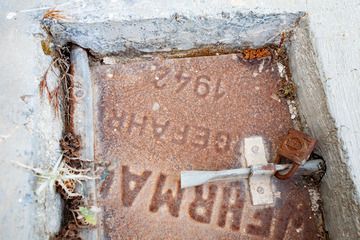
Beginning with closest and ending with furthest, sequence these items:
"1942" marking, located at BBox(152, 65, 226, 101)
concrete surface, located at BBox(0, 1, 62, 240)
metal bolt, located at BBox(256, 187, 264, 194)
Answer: concrete surface, located at BBox(0, 1, 62, 240) → metal bolt, located at BBox(256, 187, 264, 194) → "1942" marking, located at BBox(152, 65, 226, 101)

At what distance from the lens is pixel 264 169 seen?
60.7 inches

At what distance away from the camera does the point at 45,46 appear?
5.28 ft

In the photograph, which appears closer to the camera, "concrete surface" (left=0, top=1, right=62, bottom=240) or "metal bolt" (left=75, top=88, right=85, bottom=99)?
"concrete surface" (left=0, top=1, right=62, bottom=240)

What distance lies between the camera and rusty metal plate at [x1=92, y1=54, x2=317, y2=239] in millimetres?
1555

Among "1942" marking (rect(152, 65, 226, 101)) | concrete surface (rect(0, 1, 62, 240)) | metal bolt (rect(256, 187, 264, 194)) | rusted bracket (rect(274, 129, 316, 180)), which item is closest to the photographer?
concrete surface (rect(0, 1, 62, 240))

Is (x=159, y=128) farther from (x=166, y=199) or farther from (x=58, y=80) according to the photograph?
(x=58, y=80)

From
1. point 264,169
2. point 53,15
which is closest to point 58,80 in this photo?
point 53,15

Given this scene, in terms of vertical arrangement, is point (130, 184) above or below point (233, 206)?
above

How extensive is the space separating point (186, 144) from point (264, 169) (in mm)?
329

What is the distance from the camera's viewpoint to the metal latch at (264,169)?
4.93 feet

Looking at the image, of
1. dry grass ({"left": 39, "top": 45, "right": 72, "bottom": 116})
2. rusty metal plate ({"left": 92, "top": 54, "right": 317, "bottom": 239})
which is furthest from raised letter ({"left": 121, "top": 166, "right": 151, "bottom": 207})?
dry grass ({"left": 39, "top": 45, "right": 72, "bottom": 116})

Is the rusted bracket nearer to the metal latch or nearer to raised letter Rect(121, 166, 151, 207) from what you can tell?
the metal latch

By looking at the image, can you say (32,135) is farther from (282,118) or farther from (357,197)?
(357,197)

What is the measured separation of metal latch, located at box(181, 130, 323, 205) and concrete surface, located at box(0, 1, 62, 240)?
20.0 inches
